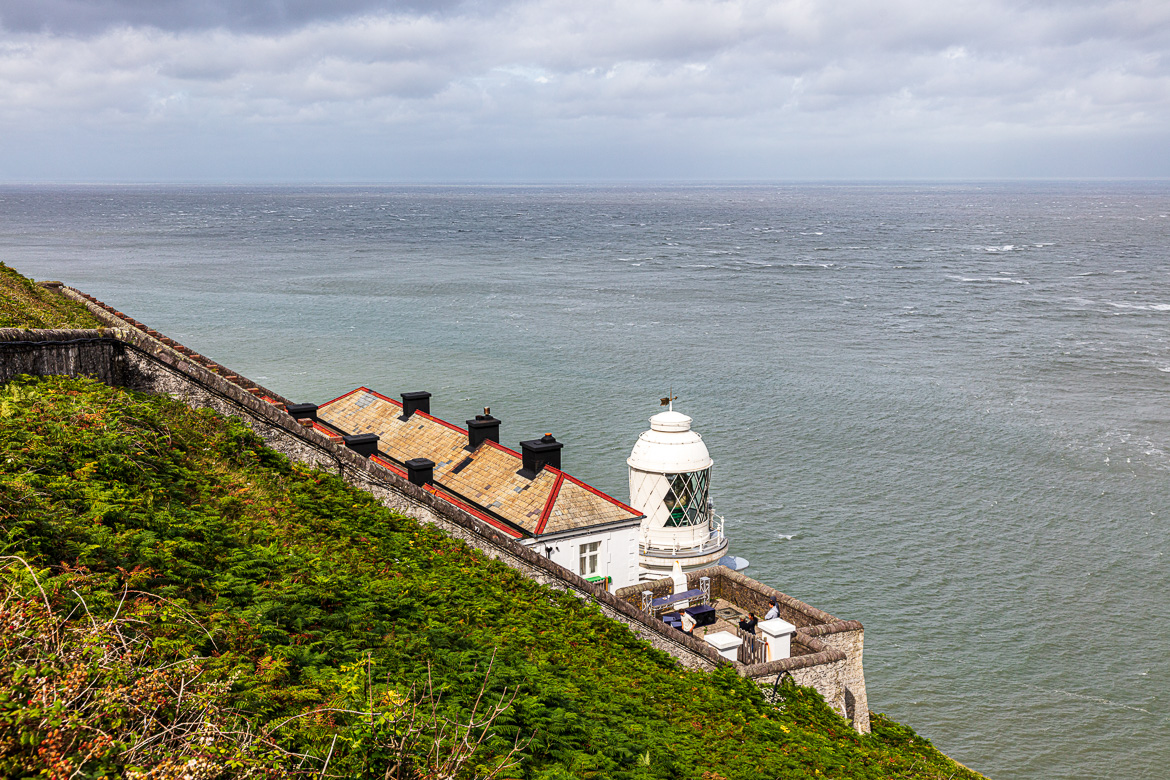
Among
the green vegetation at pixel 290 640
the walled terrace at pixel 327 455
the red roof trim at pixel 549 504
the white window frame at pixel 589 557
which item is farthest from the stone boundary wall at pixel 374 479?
the white window frame at pixel 589 557

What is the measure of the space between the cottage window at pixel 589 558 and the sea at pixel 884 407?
34.1 ft

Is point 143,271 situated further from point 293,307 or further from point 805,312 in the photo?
point 805,312

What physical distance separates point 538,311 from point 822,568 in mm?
65322

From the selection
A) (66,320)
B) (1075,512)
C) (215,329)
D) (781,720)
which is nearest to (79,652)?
(781,720)

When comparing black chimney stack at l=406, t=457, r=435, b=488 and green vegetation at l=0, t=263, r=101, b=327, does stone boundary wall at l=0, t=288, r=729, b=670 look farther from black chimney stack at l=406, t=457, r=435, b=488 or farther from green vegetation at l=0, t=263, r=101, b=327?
black chimney stack at l=406, t=457, r=435, b=488

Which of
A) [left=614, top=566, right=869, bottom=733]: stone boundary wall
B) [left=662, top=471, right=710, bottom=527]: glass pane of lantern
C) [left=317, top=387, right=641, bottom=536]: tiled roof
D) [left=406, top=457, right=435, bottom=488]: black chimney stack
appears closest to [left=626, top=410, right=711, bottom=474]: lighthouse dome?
[left=662, top=471, right=710, bottom=527]: glass pane of lantern

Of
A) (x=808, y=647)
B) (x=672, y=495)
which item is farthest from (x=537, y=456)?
(x=808, y=647)

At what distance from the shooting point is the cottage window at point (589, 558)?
25.2 m

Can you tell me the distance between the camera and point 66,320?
22.2m

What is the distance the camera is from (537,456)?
85.9ft

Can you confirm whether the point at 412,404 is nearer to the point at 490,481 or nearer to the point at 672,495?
the point at 490,481

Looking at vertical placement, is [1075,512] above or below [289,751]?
below

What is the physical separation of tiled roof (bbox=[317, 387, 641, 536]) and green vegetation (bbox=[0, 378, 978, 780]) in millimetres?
8651

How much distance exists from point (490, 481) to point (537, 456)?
1965 mm
